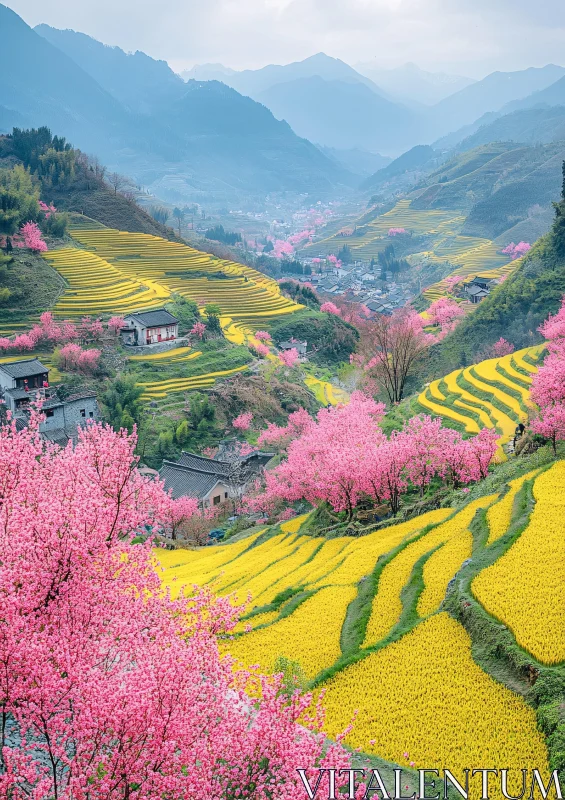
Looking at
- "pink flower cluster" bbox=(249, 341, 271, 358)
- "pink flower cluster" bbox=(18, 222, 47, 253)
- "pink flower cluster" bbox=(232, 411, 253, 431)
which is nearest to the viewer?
"pink flower cluster" bbox=(232, 411, 253, 431)

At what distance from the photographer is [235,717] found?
7539 millimetres

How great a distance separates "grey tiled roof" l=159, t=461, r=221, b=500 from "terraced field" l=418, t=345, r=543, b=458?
14.2m

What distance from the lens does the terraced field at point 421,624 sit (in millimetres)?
9219

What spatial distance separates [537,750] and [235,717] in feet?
14.7

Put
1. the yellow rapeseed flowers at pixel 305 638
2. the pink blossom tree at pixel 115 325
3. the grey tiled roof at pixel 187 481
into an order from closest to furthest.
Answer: the yellow rapeseed flowers at pixel 305 638 < the grey tiled roof at pixel 187 481 < the pink blossom tree at pixel 115 325

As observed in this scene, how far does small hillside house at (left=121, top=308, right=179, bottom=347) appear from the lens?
57.8 metres

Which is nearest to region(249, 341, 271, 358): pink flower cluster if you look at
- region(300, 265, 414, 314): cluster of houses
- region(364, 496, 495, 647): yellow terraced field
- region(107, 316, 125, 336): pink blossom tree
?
region(107, 316, 125, 336): pink blossom tree

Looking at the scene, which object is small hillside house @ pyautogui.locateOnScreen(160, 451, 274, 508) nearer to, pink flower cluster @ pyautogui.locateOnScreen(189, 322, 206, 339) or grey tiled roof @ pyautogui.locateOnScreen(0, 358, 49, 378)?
grey tiled roof @ pyautogui.locateOnScreen(0, 358, 49, 378)

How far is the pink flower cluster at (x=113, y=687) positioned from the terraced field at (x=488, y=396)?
20.7 metres

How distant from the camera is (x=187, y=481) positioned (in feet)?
127

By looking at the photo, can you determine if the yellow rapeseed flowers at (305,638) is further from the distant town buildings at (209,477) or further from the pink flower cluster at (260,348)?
the pink flower cluster at (260,348)

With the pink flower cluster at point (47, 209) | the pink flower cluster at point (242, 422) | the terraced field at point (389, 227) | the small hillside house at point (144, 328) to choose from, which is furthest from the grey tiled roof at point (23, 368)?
the terraced field at point (389, 227)

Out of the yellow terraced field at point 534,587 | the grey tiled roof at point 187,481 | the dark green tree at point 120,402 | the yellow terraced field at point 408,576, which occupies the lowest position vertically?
the grey tiled roof at point 187,481

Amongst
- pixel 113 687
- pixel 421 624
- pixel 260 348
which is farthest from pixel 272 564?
pixel 260 348
